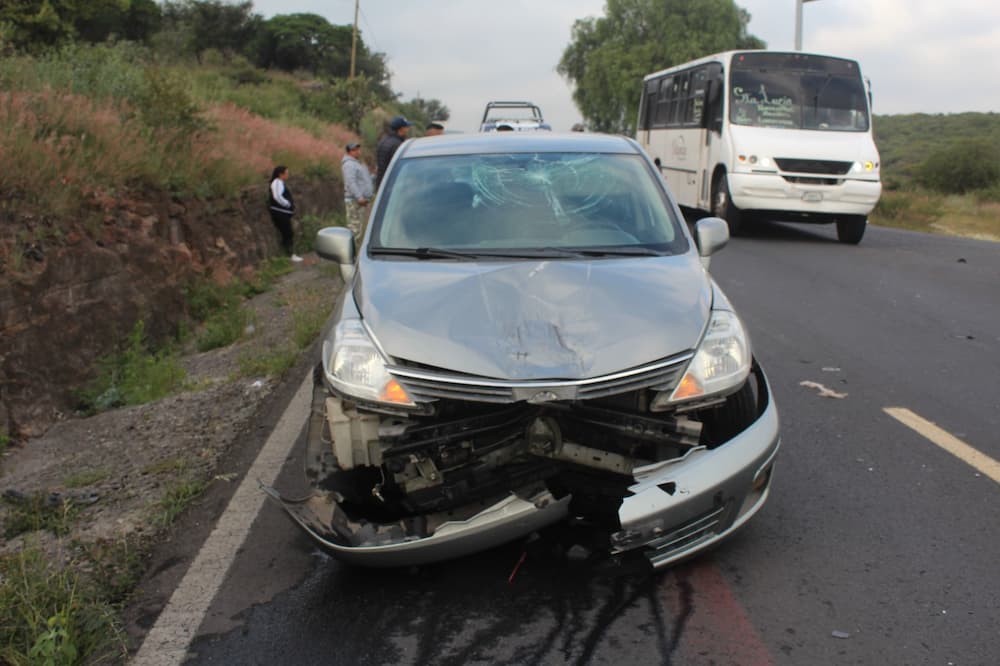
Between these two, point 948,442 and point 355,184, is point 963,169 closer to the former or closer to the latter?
point 355,184

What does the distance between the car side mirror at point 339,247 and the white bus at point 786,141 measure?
33.4 ft

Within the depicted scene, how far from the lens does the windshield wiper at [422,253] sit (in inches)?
191

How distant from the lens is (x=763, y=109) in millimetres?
16531

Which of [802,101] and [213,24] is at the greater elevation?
[213,24]

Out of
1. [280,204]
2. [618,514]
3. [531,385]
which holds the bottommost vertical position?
A: [618,514]

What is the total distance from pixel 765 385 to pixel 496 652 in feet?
5.37

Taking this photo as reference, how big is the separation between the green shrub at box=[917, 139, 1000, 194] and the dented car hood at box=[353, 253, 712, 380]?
5235 centimetres

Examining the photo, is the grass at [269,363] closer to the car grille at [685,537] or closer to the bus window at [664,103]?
the car grille at [685,537]

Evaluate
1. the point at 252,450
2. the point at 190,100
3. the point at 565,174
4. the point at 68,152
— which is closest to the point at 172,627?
the point at 252,450

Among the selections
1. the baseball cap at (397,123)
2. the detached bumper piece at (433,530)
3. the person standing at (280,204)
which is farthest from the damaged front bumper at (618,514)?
the person standing at (280,204)

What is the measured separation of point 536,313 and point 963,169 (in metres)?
55.3

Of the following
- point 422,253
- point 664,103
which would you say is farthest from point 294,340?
point 664,103

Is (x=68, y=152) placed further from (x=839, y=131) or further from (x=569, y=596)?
(x=839, y=131)

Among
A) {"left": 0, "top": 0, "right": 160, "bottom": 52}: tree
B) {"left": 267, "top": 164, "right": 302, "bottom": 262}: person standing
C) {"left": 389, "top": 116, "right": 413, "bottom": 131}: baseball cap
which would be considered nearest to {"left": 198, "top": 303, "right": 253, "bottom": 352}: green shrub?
{"left": 389, "top": 116, "right": 413, "bottom": 131}: baseball cap
